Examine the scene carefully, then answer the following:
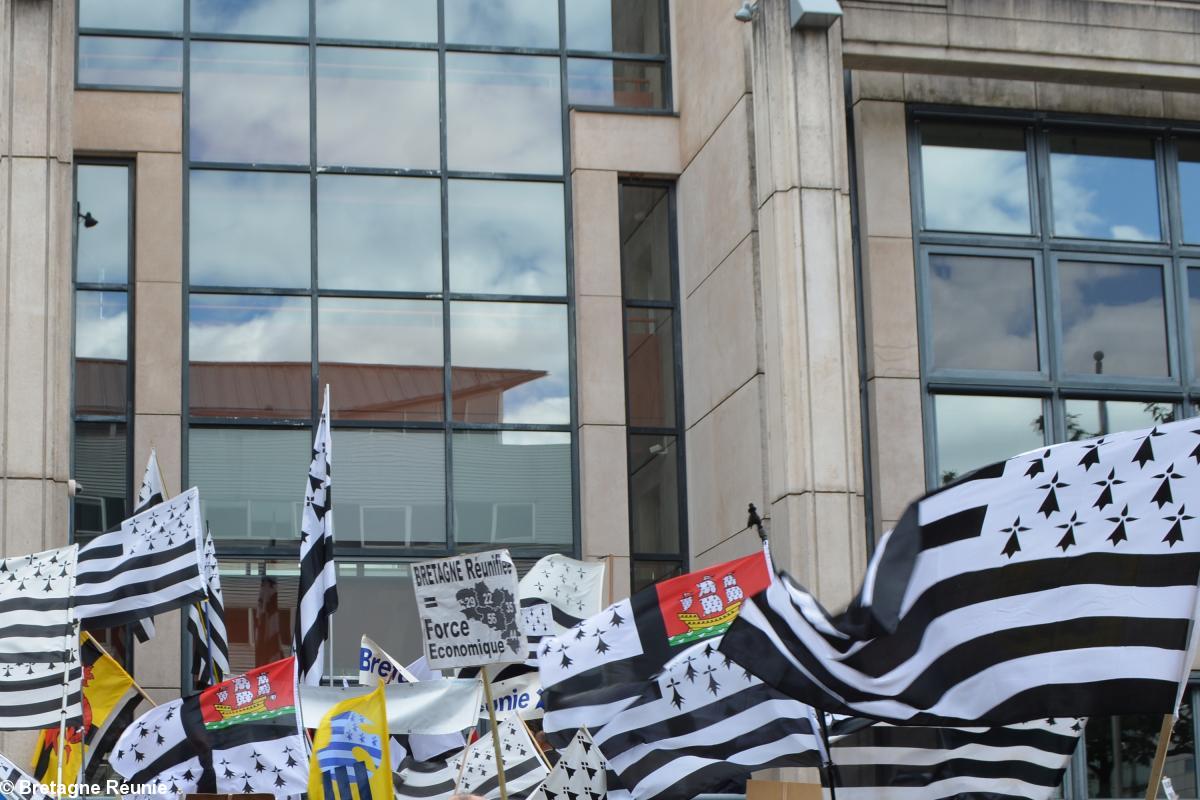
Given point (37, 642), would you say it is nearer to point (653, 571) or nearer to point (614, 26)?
point (653, 571)

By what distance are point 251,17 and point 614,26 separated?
3695 millimetres

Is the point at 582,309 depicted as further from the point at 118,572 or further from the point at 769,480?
the point at 118,572

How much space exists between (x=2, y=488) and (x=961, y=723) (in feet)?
32.1

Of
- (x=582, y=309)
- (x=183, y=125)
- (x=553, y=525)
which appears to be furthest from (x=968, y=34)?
(x=183, y=125)

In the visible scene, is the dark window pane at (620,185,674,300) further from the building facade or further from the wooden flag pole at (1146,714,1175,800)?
the wooden flag pole at (1146,714,1175,800)

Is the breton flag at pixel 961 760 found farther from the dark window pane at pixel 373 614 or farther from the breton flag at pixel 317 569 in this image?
the dark window pane at pixel 373 614

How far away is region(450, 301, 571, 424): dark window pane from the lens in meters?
18.7

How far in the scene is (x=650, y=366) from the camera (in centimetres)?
1923

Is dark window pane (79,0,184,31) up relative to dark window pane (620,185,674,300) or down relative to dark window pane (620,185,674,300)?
up

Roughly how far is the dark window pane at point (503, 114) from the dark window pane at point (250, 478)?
3355 millimetres

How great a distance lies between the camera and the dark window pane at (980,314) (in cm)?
1758

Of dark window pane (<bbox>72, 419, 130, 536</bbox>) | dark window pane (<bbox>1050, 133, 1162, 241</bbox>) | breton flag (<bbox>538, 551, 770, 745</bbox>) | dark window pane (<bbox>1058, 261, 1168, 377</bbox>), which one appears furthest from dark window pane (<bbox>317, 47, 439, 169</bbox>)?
breton flag (<bbox>538, 551, 770, 745</bbox>)

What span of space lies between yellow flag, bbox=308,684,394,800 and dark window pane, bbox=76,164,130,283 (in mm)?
8385

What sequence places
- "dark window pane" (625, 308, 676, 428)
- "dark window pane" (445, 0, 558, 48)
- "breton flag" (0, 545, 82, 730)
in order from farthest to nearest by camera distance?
1. "dark window pane" (445, 0, 558, 48)
2. "dark window pane" (625, 308, 676, 428)
3. "breton flag" (0, 545, 82, 730)
